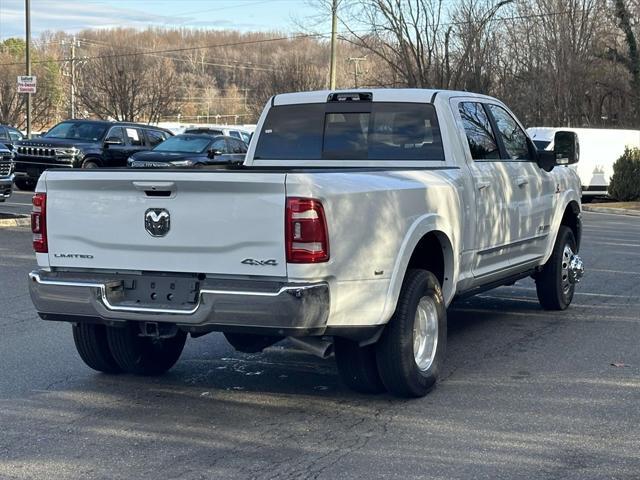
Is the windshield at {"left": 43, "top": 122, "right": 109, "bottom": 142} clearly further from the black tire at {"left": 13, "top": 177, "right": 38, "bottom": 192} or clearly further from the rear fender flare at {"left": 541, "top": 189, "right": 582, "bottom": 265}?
the rear fender flare at {"left": 541, "top": 189, "right": 582, "bottom": 265}

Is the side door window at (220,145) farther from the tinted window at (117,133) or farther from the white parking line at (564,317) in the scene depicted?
the white parking line at (564,317)

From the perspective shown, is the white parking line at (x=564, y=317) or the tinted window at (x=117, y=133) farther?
the tinted window at (x=117, y=133)

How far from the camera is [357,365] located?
6031 millimetres

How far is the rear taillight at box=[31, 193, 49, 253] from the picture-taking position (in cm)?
590

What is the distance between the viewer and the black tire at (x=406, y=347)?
19.2ft

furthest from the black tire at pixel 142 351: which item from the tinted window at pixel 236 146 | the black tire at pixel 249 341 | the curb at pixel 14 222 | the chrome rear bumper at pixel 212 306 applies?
the tinted window at pixel 236 146

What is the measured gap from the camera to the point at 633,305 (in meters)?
9.78

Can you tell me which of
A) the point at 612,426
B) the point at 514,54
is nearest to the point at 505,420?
the point at 612,426

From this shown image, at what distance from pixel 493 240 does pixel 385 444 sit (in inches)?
106

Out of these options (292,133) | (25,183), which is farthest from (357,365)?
(25,183)

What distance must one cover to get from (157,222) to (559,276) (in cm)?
489

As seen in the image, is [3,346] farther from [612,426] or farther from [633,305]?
[633,305]

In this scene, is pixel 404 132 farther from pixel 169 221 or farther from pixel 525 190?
pixel 169 221

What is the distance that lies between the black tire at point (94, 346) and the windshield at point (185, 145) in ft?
51.1
